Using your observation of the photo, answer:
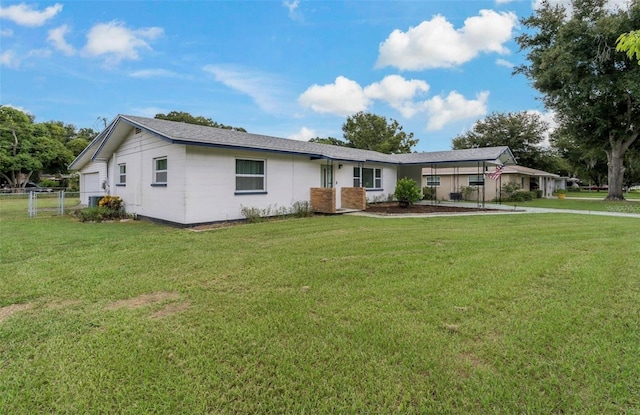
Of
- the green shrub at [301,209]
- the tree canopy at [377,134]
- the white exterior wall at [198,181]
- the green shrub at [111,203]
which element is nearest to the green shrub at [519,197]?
the white exterior wall at [198,181]

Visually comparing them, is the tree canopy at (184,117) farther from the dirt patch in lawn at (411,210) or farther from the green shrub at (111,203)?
the dirt patch in lawn at (411,210)

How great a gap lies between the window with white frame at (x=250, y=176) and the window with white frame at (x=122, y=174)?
608cm

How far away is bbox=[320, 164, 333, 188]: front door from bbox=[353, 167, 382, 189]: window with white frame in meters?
1.89

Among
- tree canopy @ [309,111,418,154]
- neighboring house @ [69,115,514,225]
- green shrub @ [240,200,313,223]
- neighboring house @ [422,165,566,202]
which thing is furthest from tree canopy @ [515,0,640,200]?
green shrub @ [240,200,313,223]

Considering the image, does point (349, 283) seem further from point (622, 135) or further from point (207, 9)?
point (622, 135)

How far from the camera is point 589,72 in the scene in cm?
2108

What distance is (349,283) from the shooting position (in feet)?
14.5

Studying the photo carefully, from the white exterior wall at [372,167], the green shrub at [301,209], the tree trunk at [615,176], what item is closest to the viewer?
the green shrub at [301,209]

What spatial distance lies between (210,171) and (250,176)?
5.25 ft

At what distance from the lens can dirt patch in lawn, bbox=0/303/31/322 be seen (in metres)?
3.44

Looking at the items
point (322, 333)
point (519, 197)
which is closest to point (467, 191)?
point (519, 197)

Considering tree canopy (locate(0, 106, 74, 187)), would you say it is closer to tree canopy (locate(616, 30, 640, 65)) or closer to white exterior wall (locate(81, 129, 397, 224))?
white exterior wall (locate(81, 129, 397, 224))

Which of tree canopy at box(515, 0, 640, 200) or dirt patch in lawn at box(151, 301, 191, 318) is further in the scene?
tree canopy at box(515, 0, 640, 200)

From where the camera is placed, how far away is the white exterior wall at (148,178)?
1019 cm
